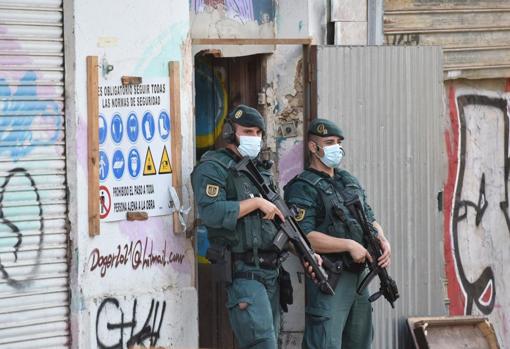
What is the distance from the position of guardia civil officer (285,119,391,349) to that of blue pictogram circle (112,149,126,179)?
3.63 feet

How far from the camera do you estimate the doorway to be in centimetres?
862

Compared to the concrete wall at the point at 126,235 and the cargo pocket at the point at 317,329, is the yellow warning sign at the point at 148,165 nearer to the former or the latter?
the concrete wall at the point at 126,235

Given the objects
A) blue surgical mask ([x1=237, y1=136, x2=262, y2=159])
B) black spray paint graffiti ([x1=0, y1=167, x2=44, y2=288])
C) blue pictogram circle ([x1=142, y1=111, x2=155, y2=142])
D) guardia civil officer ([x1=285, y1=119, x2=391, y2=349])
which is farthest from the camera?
guardia civil officer ([x1=285, y1=119, x2=391, y2=349])

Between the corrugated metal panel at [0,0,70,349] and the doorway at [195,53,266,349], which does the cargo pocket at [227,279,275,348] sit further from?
the doorway at [195,53,266,349]

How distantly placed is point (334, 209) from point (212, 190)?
3.00 ft

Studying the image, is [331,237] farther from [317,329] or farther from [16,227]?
[16,227]

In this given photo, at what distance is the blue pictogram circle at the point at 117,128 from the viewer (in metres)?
7.50

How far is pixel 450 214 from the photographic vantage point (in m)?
9.62

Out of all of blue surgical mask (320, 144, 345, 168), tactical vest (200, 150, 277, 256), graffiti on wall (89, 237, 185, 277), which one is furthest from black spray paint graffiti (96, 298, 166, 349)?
blue surgical mask (320, 144, 345, 168)

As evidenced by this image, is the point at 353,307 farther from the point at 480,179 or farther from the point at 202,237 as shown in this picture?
the point at 480,179

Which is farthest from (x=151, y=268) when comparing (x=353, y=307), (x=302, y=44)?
(x=302, y=44)

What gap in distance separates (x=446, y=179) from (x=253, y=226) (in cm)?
259

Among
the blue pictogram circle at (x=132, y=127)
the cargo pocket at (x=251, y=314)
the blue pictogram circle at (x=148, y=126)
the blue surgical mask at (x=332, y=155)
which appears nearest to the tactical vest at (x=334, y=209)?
the blue surgical mask at (x=332, y=155)

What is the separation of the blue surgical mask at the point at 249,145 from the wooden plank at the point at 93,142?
0.86 m
